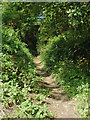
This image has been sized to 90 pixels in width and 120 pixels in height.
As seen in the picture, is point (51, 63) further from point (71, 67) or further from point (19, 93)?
point (19, 93)

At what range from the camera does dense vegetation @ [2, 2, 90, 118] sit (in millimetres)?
3992

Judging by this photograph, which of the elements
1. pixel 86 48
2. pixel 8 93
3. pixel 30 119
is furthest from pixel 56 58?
pixel 30 119

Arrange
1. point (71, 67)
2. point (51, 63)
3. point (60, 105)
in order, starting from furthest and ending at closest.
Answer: point (51, 63) < point (71, 67) < point (60, 105)

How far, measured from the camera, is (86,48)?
7379mm

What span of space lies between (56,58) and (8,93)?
4.35 m

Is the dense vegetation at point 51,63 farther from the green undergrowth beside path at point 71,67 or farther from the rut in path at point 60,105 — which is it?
the rut in path at point 60,105

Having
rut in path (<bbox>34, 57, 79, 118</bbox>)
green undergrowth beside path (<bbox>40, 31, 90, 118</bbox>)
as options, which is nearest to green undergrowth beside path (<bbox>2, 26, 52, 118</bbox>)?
rut in path (<bbox>34, 57, 79, 118</bbox>)

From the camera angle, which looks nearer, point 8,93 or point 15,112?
point 15,112

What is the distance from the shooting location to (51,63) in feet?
25.7

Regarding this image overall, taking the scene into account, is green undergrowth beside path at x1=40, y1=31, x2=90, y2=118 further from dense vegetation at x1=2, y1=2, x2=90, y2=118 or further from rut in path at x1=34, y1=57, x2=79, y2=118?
rut in path at x1=34, y1=57, x2=79, y2=118

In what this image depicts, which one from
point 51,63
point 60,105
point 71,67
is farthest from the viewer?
point 51,63

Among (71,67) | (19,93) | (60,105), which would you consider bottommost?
(60,105)

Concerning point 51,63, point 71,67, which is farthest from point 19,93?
point 51,63

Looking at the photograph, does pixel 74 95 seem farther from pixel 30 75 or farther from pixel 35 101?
pixel 30 75
